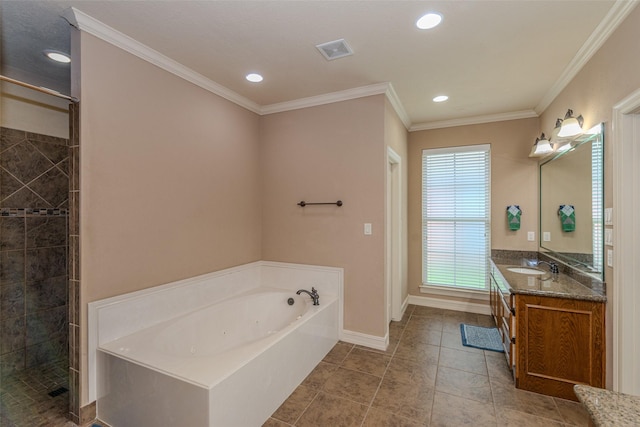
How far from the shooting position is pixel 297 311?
118 inches

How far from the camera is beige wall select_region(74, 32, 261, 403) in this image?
1.93m

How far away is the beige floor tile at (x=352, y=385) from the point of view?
85.2 inches

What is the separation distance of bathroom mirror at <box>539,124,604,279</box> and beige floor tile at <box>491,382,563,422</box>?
100 centimetres

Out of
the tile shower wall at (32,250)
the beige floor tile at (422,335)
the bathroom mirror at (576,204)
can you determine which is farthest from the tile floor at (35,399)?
the bathroom mirror at (576,204)

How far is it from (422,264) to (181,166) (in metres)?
3.39

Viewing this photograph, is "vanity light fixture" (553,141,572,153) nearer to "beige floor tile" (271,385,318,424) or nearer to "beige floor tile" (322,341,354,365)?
"beige floor tile" (322,341,354,365)

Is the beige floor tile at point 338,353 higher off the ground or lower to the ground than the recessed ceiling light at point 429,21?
lower

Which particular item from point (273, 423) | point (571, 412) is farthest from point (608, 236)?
point (273, 423)

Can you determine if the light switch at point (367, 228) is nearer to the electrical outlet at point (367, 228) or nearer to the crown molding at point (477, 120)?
the electrical outlet at point (367, 228)

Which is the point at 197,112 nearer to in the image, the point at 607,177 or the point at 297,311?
the point at 297,311

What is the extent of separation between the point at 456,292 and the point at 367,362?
198 cm

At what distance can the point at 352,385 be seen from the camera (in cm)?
230

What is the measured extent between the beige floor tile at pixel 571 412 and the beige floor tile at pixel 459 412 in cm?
45

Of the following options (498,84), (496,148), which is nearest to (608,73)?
(498,84)
